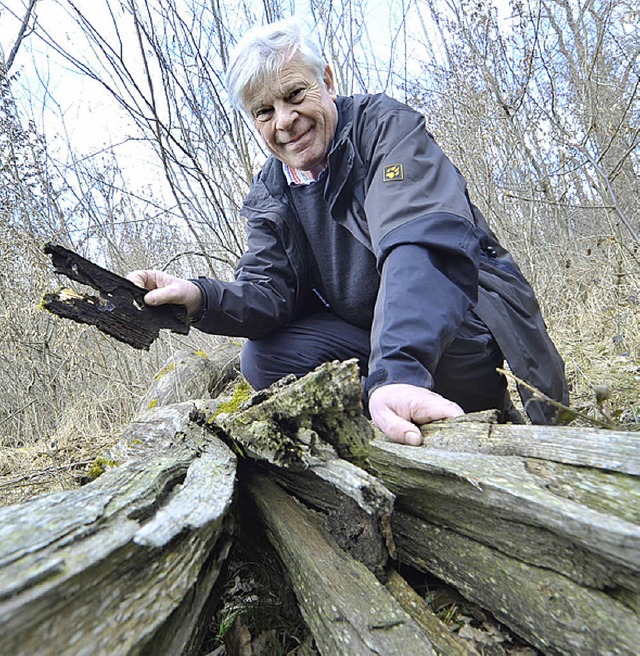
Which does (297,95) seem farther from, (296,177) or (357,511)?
(357,511)

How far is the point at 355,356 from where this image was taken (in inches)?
109

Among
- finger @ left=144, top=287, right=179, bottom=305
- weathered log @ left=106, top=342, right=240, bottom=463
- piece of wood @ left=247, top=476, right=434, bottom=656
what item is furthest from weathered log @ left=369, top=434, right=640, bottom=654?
finger @ left=144, top=287, right=179, bottom=305

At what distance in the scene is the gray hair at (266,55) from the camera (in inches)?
94.0

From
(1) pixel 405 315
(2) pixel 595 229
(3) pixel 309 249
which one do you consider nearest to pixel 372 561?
(1) pixel 405 315

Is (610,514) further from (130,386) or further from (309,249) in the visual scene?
(130,386)

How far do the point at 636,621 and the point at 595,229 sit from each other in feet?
27.1

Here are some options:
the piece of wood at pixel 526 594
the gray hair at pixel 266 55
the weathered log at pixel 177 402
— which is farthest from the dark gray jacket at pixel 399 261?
the weathered log at pixel 177 402

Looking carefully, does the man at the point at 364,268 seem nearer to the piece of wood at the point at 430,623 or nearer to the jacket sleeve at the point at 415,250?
the jacket sleeve at the point at 415,250

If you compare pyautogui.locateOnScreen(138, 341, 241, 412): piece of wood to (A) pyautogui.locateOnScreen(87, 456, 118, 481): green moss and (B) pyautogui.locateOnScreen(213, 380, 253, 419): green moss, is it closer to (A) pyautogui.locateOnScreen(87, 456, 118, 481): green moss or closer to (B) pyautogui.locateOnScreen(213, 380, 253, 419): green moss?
(B) pyautogui.locateOnScreen(213, 380, 253, 419): green moss

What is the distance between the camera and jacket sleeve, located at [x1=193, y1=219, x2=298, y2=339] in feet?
8.03

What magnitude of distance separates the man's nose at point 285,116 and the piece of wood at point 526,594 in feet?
6.76

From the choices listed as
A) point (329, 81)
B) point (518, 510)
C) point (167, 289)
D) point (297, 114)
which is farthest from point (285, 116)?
point (518, 510)

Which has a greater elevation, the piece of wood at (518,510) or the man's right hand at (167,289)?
the man's right hand at (167,289)

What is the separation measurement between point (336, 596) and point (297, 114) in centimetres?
227
